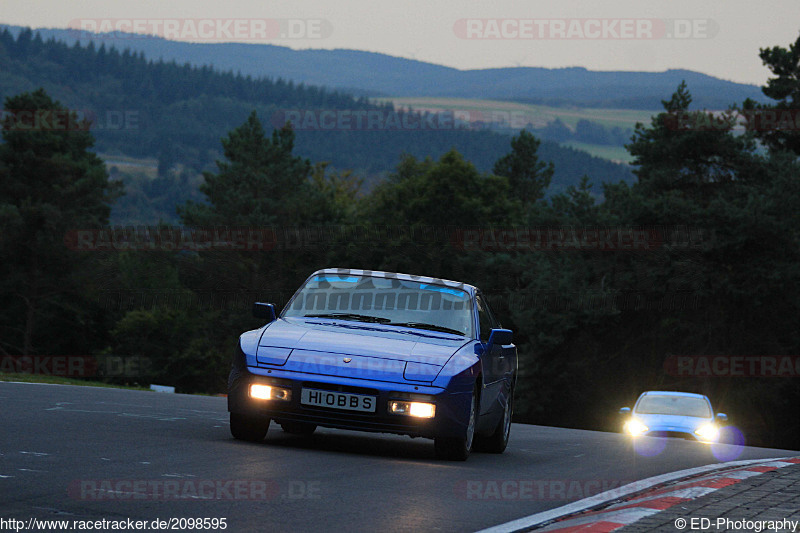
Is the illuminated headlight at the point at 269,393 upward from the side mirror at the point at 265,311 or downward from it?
downward

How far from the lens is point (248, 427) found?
10.4 m

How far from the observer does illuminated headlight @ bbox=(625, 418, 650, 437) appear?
20886 mm

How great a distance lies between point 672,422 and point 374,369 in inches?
→ 488

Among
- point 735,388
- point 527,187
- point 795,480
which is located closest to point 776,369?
point 735,388

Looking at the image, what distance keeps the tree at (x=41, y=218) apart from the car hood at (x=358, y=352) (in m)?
66.4

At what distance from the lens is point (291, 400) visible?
9875 millimetres

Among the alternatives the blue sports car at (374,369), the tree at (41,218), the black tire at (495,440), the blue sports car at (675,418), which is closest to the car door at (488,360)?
the blue sports car at (374,369)

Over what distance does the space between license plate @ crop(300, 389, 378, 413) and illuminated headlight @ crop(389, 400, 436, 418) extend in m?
0.19

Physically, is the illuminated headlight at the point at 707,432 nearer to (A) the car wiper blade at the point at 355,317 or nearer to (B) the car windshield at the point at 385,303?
(B) the car windshield at the point at 385,303

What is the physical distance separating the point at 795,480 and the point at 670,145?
50887 millimetres

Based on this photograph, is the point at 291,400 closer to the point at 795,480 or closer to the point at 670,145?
the point at 795,480

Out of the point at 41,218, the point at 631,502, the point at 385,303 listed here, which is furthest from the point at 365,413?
the point at 41,218

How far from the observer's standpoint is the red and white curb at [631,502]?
22.6 ft

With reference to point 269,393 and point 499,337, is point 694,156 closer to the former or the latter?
point 499,337
